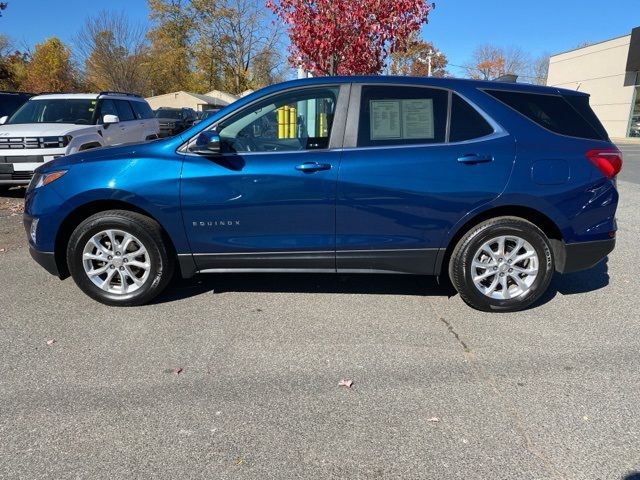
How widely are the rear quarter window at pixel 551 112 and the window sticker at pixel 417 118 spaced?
516 mm

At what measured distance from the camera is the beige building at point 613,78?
3081cm

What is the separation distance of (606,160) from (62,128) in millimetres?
8223

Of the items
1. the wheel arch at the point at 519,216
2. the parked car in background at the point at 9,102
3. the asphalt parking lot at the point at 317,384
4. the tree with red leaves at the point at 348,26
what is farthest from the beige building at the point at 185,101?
the wheel arch at the point at 519,216

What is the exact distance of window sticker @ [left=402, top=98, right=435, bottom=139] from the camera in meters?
3.82

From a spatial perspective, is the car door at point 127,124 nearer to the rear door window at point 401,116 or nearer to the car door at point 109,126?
the car door at point 109,126

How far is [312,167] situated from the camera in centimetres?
371

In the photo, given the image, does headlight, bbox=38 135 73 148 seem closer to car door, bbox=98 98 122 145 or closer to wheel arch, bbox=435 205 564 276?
car door, bbox=98 98 122 145

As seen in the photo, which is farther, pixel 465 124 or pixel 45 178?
pixel 45 178

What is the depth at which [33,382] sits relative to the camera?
2.99 metres

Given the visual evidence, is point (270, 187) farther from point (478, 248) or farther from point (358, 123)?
point (478, 248)

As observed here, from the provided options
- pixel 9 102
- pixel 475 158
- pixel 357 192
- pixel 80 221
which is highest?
pixel 9 102

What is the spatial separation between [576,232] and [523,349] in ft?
3.74

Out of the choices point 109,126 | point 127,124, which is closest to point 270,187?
point 109,126

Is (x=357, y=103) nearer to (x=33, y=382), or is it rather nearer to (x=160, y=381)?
(x=160, y=381)
